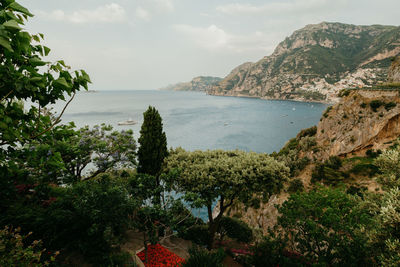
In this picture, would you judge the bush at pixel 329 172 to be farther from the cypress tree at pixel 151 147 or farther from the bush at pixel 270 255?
the cypress tree at pixel 151 147

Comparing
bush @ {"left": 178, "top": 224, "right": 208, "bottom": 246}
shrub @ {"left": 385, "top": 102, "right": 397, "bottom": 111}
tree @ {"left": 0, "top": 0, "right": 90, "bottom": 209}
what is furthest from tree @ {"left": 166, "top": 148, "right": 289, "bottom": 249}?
shrub @ {"left": 385, "top": 102, "right": 397, "bottom": 111}

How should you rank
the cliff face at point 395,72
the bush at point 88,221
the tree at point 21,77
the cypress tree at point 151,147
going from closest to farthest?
the tree at point 21,77, the bush at point 88,221, the cypress tree at point 151,147, the cliff face at point 395,72

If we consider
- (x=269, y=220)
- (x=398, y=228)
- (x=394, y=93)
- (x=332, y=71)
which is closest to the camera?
(x=398, y=228)

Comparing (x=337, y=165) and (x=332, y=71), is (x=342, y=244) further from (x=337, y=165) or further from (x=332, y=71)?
(x=332, y=71)

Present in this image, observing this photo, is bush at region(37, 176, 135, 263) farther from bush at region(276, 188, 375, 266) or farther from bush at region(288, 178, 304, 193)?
bush at region(288, 178, 304, 193)

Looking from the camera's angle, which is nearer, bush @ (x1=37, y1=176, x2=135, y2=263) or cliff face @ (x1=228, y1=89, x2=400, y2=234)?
bush @ (x1=37, y1=176, x2=135, y2=263)

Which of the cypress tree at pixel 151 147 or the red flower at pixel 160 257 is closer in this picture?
the red flower at pixel 160 257

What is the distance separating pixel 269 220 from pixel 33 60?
2753cm

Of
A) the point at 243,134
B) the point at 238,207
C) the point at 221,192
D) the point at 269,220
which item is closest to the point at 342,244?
the point at 221,192

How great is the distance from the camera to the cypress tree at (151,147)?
46.3 ft

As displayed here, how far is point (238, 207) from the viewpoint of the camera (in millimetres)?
29375

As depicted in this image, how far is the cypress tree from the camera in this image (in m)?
14.1

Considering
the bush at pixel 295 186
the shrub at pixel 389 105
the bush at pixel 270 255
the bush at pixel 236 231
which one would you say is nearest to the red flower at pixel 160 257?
the bush at pixel 270 255

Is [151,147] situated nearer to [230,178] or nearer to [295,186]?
[230,178]
